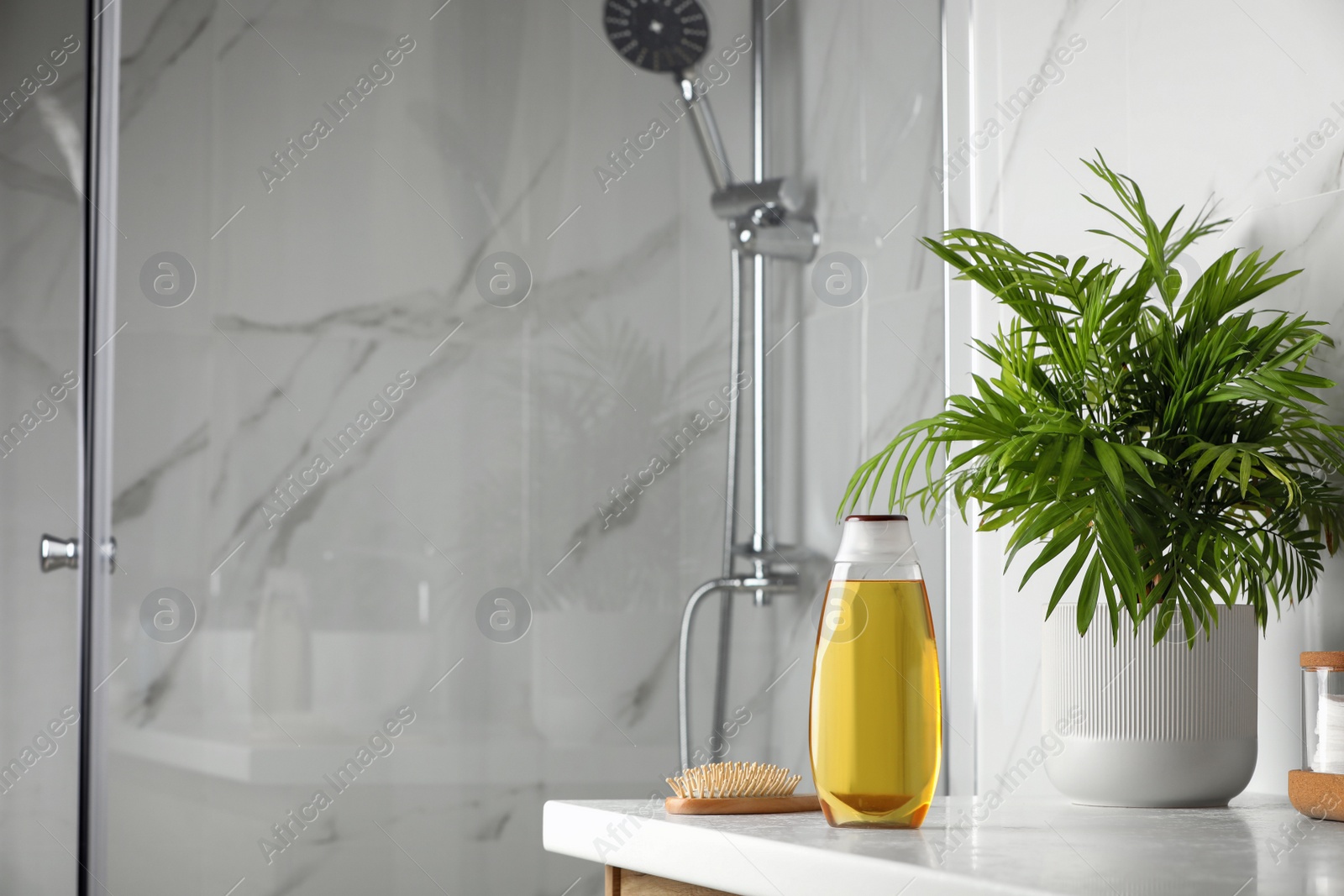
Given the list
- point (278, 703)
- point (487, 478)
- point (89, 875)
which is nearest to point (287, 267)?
point (487, 478)

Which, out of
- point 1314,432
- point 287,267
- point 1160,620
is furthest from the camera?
point 287,267

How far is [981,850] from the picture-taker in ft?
2.45

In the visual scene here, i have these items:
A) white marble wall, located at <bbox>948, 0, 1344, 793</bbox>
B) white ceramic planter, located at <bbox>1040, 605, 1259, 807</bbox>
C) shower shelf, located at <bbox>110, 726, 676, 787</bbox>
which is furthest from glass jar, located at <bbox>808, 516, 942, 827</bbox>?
shower shelf, located at <bbox>110, 726, 676, 787</bbox>

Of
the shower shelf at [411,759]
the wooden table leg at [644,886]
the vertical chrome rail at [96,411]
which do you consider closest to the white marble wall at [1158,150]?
the shower shelf at [411,759]

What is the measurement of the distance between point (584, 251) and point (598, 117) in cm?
16

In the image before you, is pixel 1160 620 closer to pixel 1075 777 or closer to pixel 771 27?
pixel 1075 777

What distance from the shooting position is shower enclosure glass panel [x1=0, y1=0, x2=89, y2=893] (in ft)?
4.29

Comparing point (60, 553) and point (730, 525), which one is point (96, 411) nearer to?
point (60, 553)

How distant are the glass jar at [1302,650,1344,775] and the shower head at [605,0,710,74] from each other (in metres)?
0.98

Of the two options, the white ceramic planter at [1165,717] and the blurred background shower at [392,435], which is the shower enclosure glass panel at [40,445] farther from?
the white ceramic planter at [1165,717]

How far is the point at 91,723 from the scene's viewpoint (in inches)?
50.7

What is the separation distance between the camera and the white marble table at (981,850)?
654mm

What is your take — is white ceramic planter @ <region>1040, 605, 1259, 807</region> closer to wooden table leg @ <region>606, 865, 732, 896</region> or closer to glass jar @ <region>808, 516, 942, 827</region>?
glass jar @ <region>808, 516, 942, 827</region>

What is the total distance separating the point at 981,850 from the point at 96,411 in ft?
3.26
